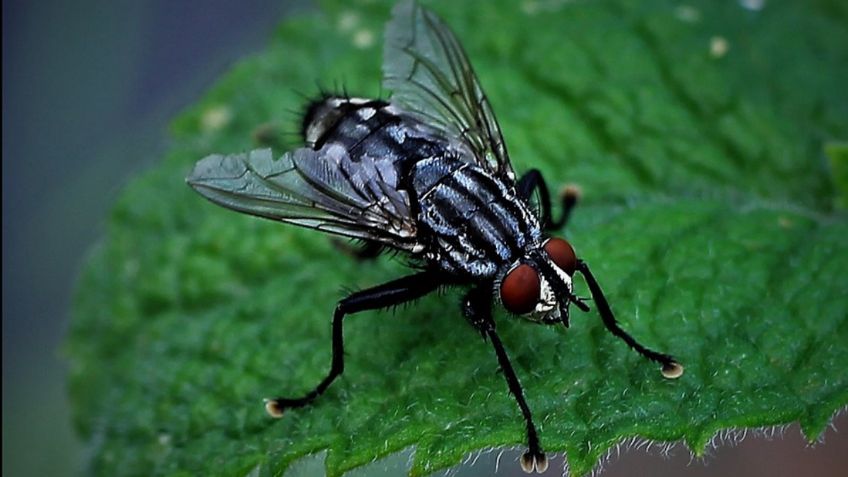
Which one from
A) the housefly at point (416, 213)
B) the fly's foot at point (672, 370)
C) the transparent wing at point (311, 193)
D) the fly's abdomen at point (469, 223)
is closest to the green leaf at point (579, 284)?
the fly's foot at point (672, 370)

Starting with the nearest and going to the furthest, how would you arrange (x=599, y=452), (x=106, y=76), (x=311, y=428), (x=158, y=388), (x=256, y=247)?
1. (x=599, y=452)
2. (x=311, y=428)
3. (x=158, y=388)
4. (x=256, y=247)
5. (x=106, y=76)

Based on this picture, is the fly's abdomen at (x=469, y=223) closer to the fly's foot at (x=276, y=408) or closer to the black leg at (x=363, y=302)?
the black leg at (x=363, y=302)

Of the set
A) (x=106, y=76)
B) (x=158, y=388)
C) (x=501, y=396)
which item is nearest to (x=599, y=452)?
(x=501, y=396)

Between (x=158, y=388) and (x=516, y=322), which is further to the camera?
(x=158, y=388)

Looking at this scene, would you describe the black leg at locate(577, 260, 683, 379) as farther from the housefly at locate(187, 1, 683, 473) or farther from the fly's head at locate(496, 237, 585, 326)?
the fly's head at locate(496, 237, 585, 326)

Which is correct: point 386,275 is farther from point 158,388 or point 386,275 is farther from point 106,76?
point 106,76

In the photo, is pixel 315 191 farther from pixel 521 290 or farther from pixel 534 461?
pixel 534 461

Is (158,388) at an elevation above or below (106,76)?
below
